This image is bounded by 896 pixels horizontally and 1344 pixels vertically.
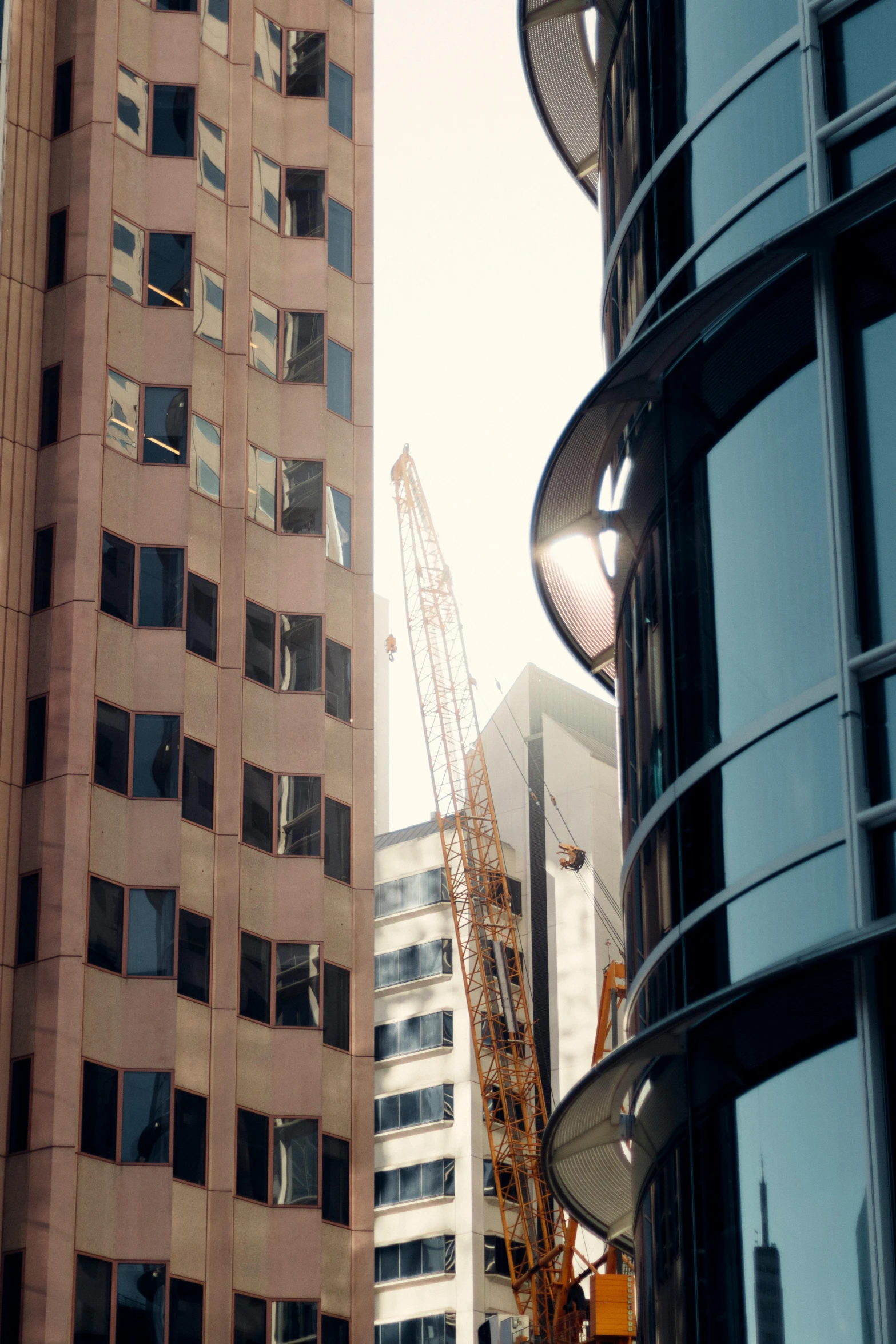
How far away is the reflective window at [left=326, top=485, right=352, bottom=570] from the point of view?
47219 mm

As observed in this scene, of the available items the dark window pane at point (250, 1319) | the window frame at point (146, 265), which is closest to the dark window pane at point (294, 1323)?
the dark window pane at point (250, 1319)

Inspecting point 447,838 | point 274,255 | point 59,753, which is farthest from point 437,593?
point 59,753

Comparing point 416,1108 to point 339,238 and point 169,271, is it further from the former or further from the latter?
point 169,271

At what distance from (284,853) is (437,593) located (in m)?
49.0

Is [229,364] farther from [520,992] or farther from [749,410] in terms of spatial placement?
[520,992]

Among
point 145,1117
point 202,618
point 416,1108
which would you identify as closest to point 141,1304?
point 145,1117

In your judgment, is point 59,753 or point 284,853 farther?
point 284,853

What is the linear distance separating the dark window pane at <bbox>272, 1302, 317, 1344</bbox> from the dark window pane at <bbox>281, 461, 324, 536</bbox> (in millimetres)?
18034

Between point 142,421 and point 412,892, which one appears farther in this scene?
point 412,892

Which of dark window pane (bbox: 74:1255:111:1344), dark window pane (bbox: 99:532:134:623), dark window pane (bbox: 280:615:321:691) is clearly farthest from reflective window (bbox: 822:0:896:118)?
dark window pane (bbox: 280:615:321:691)

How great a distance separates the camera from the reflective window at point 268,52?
1967 inches

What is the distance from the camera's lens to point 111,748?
41.8 metres

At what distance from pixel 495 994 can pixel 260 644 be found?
43.0 m

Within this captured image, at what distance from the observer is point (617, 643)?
752 inches
